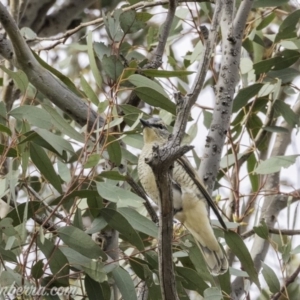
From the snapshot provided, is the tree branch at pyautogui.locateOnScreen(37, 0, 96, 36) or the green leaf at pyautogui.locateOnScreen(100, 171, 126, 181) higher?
the tree branch at pyautogui.locateOnScreen(37, 0, 96, 36)

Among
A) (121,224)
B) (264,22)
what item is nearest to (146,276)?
(121,224)

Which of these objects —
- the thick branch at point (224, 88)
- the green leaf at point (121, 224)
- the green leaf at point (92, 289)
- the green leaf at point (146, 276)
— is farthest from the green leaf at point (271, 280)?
the green leaf at point (92, 289)

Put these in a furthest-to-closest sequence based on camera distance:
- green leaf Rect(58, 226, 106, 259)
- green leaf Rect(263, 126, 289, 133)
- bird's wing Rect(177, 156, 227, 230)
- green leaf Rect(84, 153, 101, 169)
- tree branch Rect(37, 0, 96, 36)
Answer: tree branch Rect(37, 0, 96, 36)
green leaf Rect(263, 126, 289, 133)
bird's wing Rect(177, 156, 227, 230)
green leaf Rect(58, 226, 106, 259)
green leaf Rect(84, 153, 101, 169)

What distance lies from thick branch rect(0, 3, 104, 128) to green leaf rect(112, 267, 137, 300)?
0.61 metres

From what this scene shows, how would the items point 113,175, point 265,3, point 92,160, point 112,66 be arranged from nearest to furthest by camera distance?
point 92,160 → point 113,175 → point 112,66 → point 265,3

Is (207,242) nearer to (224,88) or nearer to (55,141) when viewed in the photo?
(224,88)

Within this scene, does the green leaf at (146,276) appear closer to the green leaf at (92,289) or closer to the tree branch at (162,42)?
the green leaf at (92,289)

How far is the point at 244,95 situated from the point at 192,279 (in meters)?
1.07

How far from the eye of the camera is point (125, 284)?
119 inches

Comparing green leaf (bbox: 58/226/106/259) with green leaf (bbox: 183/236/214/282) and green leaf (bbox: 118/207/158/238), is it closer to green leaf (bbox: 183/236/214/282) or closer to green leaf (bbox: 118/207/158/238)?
green leaf (bbox: 118/207/158/238)

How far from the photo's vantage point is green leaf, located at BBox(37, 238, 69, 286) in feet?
9.67

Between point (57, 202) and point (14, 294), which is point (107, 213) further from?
point (14, 294)

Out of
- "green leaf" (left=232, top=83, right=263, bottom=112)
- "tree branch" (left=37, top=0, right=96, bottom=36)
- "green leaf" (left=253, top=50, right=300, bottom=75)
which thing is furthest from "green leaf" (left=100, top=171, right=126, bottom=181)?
"tree branch" (left=37, top=0, right=96, bottom=36)

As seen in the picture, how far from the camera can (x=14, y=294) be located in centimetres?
287
